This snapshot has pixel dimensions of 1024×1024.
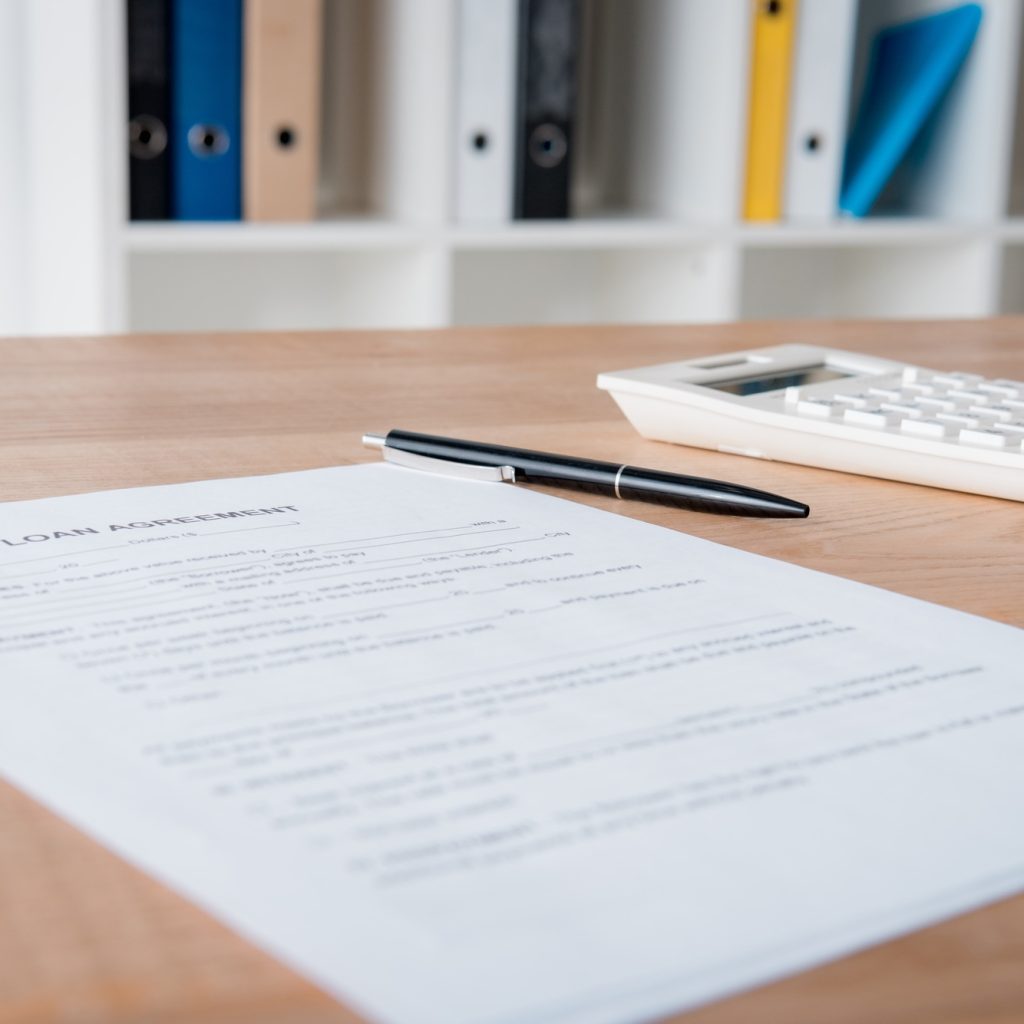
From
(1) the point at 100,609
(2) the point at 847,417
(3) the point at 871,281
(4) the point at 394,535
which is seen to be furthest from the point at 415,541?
(3) the point at 871,281

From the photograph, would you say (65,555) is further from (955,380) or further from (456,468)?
(955,380)

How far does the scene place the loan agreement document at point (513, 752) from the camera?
236mm

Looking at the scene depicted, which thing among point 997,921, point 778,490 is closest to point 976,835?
point 997,921

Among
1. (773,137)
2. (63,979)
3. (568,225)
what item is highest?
(773,137)

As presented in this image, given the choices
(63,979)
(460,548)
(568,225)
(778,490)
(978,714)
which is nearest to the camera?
(63,979)

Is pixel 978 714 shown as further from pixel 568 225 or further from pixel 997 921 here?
pixel 568 225

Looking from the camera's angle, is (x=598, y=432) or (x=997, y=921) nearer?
(x=997, y=921)

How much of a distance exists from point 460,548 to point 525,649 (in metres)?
0.10

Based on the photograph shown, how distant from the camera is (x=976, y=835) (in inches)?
10.8

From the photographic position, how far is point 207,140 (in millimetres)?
1677

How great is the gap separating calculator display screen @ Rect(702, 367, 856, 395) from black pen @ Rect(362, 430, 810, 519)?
0.31 feet

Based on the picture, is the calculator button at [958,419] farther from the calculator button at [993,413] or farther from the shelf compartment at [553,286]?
the shelf compartment at [553,286]

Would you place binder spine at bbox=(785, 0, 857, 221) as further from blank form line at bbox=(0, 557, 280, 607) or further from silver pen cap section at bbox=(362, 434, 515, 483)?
blank form line at bbox=(0, 557, 280, 607)

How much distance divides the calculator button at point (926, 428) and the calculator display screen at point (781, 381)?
0.09 metres
